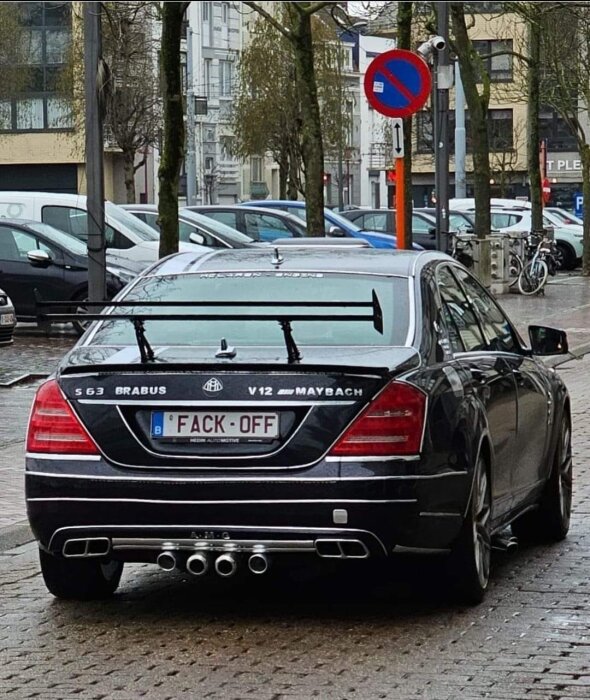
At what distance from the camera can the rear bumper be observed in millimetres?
6695

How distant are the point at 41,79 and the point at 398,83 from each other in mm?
60076

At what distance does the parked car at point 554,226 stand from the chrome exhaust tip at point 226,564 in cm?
3761

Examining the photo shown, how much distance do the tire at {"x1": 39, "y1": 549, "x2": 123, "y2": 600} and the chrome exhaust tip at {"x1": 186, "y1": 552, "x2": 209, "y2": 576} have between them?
65 centimetres

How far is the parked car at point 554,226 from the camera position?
44969 millimetres

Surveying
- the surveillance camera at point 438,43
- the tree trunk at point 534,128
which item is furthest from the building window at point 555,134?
the surveillance camera at point 438,43

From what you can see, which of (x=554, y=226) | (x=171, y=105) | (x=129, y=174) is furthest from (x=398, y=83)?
(x=129, y=174)

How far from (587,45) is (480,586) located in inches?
1466

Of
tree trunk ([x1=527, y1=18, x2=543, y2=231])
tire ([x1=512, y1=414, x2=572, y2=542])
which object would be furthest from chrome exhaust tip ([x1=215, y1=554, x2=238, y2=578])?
tree trunk ([x1=527, y1=18, x2=543, y2=231])

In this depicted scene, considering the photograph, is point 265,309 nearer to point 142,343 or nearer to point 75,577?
point 142,343

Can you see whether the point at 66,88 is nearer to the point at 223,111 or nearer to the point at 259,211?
the point at 223,111

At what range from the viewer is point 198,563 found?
6.88m

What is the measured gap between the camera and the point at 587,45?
1703 inches

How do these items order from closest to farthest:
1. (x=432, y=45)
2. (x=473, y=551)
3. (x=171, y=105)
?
(x=473, y=551)
(x=171, y=105)
(x=432, y=45)

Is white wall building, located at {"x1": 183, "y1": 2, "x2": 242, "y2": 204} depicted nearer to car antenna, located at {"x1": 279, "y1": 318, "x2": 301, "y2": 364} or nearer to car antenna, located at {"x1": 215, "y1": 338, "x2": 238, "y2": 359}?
car antenna, located at {"x1": 215, "y1": 338, "x2": 238, "y2": 359}
